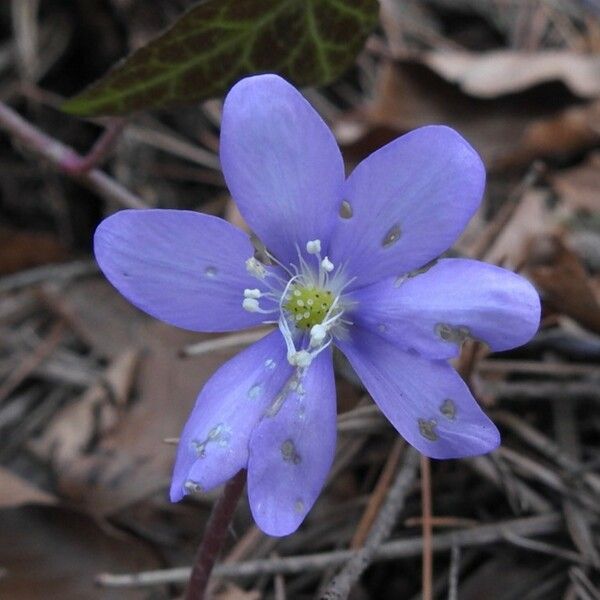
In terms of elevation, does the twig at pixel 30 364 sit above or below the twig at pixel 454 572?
below

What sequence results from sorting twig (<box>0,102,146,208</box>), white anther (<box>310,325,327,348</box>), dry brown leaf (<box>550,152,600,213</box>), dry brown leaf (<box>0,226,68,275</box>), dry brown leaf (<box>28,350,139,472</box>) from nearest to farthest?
1. white anther (<box>310,325,327,348</box>)
2. dry brown leaf (<box>28,350,139,472</box>)
3. twig (<box>0,102,146,208</box>)
4. dry brown leaf (<box>550,152,600,213</box>)
5. dry brown leaf (<box>0,226,68,275</box>)

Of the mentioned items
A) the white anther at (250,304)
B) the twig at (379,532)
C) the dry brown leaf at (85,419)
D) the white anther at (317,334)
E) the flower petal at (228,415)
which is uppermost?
the white anther at (250,304)

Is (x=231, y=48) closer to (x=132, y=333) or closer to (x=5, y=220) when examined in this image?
(x=132, y=333)

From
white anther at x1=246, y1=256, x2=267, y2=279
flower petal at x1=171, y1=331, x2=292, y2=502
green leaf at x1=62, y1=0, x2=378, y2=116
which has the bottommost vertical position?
flower petal at x1=171, y1=331, x2=292, y2=502

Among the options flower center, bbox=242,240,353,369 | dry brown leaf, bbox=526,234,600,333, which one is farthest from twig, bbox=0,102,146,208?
dry brown leaf, bbox=526,234,600,333

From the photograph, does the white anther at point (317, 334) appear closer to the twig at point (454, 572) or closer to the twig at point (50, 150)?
the twig at point (454, 572)

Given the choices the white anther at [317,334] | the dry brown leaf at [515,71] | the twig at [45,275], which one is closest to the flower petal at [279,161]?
the white anther at [317,334]

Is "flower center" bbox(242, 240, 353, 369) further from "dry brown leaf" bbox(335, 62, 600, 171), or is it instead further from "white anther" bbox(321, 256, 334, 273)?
"dry brown leaf" bbox(335, 62, 600, 171)

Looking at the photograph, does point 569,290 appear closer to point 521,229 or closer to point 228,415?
point 521,229
